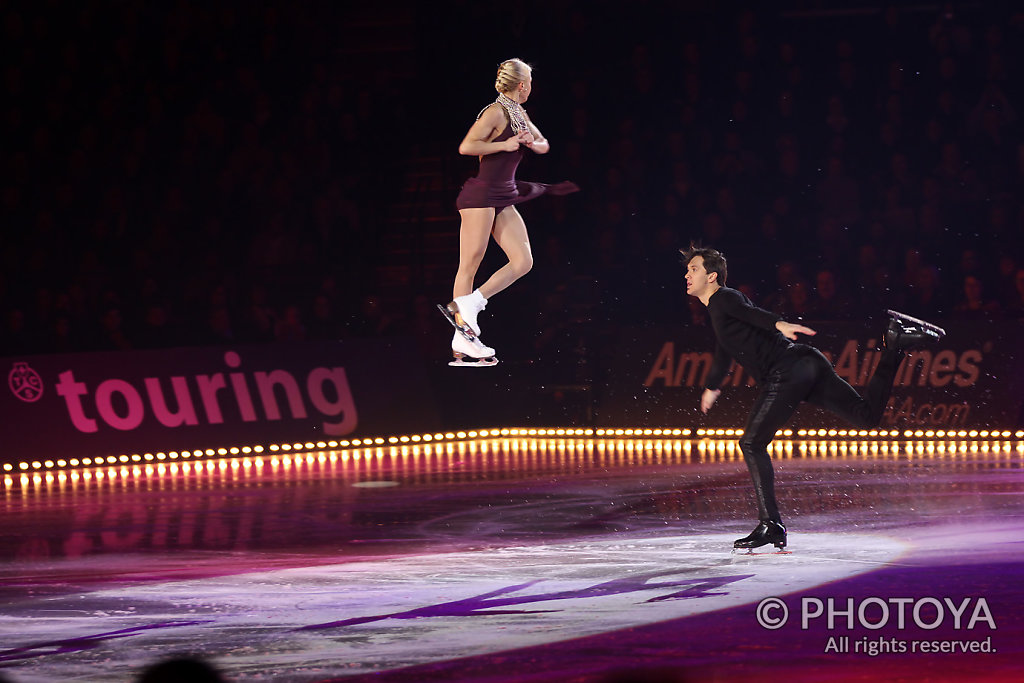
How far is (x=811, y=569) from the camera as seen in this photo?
7547 mm

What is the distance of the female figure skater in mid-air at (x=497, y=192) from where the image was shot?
7.81 metres

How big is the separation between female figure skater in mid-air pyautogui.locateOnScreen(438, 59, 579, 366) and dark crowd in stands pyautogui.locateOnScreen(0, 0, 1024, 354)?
661 centimetres

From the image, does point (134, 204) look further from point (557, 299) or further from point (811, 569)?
point (811, 569)

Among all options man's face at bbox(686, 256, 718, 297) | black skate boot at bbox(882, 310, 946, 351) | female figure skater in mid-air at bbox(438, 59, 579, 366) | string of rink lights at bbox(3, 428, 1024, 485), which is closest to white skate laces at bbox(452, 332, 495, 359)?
female figure skater in mid-air at bbox(438, 59, 579, 366)

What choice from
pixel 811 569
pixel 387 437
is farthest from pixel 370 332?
pixel 811 569

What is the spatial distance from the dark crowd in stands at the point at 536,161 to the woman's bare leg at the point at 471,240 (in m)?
6.59

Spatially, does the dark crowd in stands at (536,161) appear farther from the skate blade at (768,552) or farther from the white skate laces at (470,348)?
the white skate laces at (470,348)

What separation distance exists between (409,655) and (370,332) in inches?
366

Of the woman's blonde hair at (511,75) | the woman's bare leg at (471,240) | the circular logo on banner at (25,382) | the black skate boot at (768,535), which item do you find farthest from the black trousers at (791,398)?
the circular logo on banner at (25,382)
